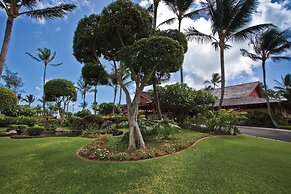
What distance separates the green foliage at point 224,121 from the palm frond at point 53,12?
1024 cm

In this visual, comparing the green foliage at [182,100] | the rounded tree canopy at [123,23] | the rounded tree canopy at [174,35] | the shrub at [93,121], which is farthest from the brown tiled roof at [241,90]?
the rounded tree canopy at [123,23]

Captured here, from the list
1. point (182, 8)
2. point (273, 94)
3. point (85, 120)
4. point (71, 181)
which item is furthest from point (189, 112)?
point (273, 94)

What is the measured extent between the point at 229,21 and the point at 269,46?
7.26 metres

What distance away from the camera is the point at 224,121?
38.6 ft

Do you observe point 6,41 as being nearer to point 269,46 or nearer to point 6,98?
point 6,98

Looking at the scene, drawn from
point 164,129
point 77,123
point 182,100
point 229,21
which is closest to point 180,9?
point 229,21

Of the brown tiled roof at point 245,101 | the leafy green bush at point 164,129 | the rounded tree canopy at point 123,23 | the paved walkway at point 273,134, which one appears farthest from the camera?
the brown tiled roof at point 245,101

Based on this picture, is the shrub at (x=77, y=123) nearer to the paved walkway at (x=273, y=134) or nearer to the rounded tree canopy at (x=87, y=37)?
the rounded tree canopy at (x=87, y=37)

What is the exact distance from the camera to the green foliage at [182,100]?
15141 mm

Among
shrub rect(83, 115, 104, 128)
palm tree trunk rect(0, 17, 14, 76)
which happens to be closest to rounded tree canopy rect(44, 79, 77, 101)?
shrub rect(83, 115, 104, 128)

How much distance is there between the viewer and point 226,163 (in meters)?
5.79

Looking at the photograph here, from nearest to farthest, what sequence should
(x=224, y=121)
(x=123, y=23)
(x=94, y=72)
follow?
(x=123, y=23) < (x=94, y=72) < (x=224, y=121)

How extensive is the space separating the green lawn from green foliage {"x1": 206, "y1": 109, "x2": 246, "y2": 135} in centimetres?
478

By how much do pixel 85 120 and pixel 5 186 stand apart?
13992mm
